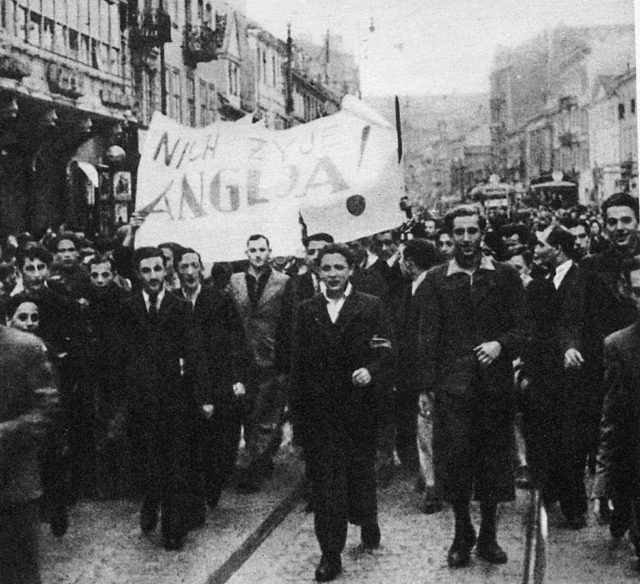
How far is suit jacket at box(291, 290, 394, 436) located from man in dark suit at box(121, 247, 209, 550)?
637 millimetres

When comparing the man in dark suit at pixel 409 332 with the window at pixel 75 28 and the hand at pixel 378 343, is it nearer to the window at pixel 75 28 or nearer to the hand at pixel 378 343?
the hand at pixel 378 343

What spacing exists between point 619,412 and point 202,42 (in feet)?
11.0

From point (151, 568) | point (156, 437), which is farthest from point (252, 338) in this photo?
point (151, 568)

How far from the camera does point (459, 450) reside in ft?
15.2

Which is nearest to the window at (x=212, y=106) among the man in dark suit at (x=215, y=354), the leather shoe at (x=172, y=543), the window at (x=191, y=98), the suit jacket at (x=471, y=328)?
the window at (x=191, y=98)

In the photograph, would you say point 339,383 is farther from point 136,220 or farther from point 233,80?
point 233,80

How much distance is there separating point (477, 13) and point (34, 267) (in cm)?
277

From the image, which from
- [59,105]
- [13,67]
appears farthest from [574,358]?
[13,67]

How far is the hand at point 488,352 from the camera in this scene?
464cm

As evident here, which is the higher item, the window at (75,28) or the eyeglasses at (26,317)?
the window at (75,28)

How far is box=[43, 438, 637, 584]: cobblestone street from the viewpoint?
454cm

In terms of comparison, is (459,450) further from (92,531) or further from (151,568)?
(92,531)

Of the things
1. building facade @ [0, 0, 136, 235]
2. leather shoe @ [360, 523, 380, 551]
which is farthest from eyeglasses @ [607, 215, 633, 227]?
building facade @ [0, 0, 136, 235]

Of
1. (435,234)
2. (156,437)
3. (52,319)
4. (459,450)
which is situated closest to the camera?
(459,450)
